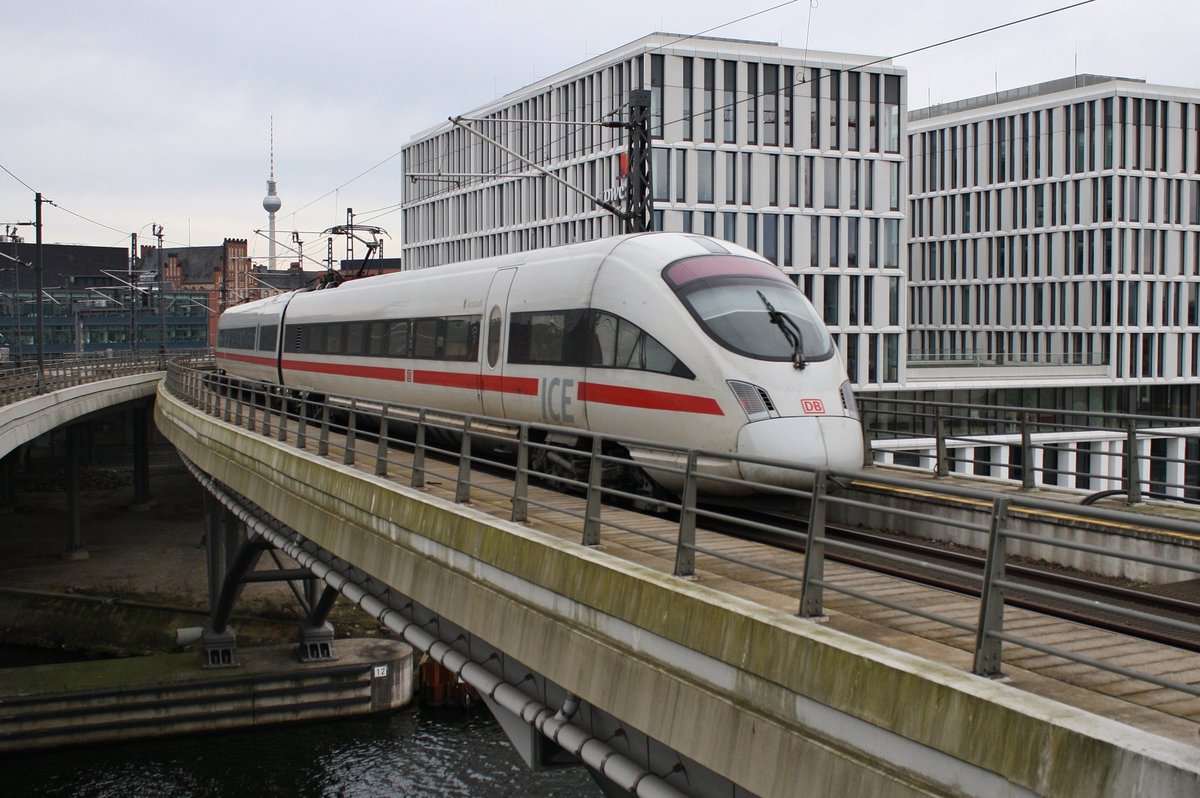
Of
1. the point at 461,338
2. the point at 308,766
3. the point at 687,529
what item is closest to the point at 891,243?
the point at 308,766

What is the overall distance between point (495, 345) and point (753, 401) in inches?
225

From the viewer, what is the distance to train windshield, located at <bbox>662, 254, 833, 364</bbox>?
39.8 feet

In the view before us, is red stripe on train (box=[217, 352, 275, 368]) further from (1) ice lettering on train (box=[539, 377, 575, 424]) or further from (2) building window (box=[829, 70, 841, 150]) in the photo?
(2) building window (box=[829, 70, 841, 150])

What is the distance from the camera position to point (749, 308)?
12.5 metres

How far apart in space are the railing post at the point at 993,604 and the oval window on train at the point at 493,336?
441 inches

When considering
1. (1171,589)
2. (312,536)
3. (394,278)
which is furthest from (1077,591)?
(394,278)

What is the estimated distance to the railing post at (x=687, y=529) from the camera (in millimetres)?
7822

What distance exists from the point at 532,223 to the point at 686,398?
54.2 metres

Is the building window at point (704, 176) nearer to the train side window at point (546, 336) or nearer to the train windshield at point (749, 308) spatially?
the train side window at point (546, 336)

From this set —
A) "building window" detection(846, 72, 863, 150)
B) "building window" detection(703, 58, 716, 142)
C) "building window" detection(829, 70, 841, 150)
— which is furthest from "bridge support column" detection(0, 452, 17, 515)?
"building window" detection(846, 72, 863, 150)

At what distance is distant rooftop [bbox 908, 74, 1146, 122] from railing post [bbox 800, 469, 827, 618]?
65.0 metres

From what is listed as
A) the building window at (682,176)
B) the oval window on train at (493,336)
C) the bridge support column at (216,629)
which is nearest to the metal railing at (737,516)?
the oval window on train at (493,336)

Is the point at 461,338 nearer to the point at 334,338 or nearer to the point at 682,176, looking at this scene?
the point at 334,338

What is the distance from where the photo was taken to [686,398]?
39.5 ft
